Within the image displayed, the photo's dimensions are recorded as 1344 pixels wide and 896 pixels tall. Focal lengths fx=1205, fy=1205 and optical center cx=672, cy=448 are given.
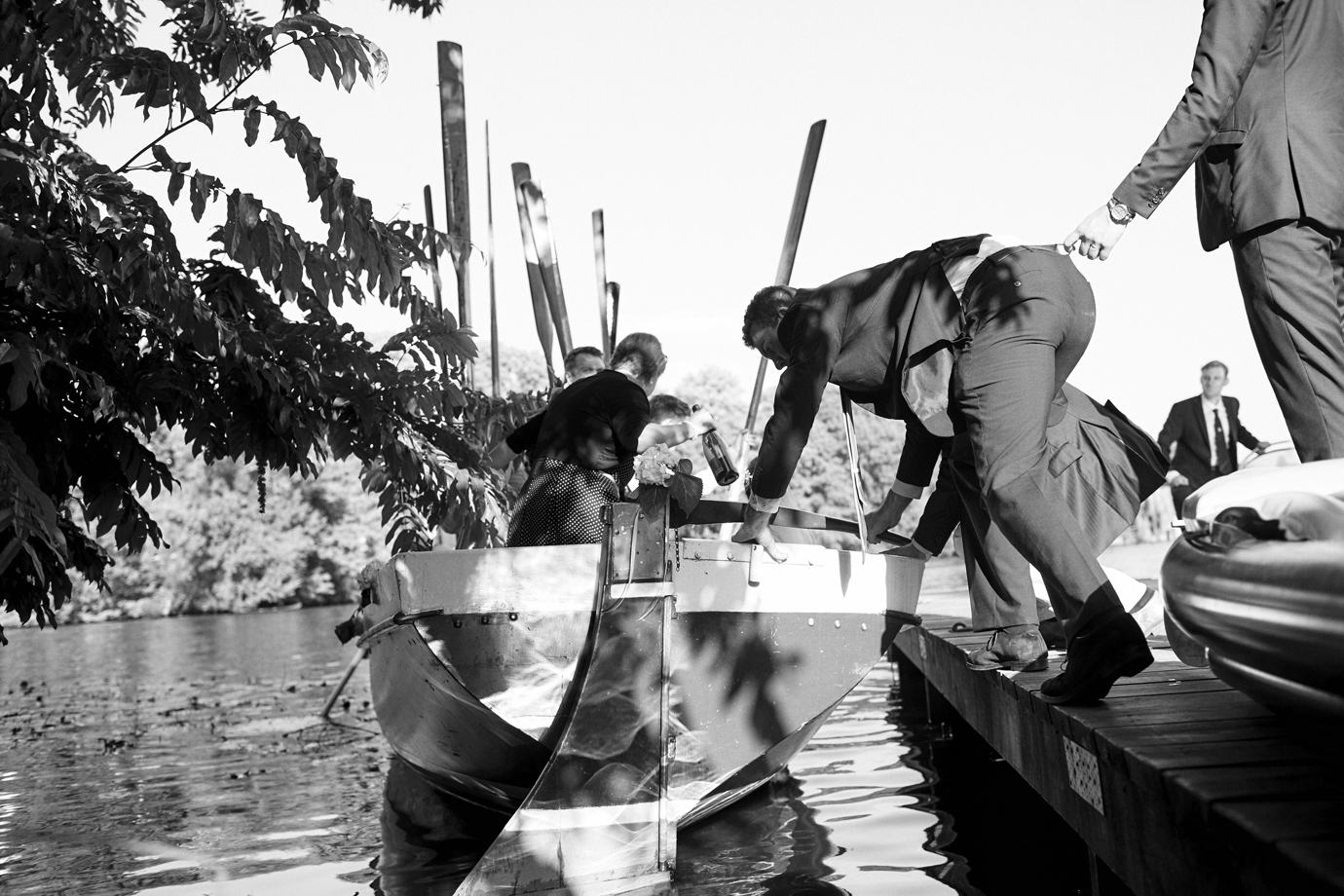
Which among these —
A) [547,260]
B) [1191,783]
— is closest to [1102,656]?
[1191,783]

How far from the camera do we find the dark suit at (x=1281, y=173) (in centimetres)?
300

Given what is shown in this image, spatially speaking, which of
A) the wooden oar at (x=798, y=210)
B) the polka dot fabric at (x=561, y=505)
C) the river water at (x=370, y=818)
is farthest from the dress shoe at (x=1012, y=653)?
the wooden oar at (x=798, y=210)

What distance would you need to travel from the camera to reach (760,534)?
440cm

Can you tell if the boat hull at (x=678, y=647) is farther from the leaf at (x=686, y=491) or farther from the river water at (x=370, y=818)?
the leaf at (x=686, y=491)

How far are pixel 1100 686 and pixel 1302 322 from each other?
104 centimetres

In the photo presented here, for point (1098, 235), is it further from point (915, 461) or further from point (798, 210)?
point (798, 210)

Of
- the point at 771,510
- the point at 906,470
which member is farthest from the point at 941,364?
the point at 906,470

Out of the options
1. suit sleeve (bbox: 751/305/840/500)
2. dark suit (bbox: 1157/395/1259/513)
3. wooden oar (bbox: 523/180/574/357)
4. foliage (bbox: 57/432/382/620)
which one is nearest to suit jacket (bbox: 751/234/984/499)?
suit sleeve (bbox: 751/305/840/500)

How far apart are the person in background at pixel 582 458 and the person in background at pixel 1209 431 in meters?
7.00

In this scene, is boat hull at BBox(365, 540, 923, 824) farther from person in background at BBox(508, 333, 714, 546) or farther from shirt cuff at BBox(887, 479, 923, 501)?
person in background at BBox(508, 333, 714, 546)

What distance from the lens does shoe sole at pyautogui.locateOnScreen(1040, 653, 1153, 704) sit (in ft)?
9.68

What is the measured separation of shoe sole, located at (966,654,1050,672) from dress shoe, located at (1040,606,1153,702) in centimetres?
99

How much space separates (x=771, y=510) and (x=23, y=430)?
2744 millimetres

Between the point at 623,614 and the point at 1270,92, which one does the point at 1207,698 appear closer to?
the point at 1270,92
